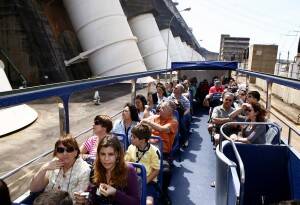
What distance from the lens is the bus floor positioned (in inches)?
186

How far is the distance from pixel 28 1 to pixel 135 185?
85.9ft

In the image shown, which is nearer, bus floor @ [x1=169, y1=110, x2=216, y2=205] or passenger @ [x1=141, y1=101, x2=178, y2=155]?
bus floor @ [x1=169, y1=110, x2=216, y2=205]

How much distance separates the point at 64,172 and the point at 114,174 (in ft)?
1.54

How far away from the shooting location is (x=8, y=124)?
12.0m

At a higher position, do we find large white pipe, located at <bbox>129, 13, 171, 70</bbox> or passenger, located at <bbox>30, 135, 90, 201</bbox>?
large white pipe, located at <bbox>129, 13, 171, 70</bbox>

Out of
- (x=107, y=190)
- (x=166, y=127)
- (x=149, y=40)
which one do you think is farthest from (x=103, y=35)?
(x=107, y=190)

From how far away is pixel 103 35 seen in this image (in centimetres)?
2888

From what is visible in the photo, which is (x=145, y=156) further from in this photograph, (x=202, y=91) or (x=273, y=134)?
(x=202, y=91)

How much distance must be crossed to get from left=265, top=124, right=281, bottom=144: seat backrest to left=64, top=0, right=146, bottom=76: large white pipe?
25.9 meters

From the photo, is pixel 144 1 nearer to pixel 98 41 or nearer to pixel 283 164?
pixel 98 41

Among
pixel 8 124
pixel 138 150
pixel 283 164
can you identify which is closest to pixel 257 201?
pixel 283 164

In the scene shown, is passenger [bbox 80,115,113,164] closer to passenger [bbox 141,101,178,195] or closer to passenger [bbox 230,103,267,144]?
passenger [bbox 141,101,178,195]

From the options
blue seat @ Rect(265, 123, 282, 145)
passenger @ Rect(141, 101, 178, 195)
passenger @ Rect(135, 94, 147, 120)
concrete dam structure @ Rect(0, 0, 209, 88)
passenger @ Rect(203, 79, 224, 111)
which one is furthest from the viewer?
concrete dam structure @ Rect(0, 0, 209, 88)

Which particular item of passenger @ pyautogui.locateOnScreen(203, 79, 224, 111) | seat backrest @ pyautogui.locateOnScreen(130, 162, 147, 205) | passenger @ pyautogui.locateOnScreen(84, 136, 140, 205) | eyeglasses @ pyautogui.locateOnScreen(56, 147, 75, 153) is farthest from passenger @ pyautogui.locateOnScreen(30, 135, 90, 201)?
passenger @ pyautogui.locateOnScreen(203, 79, 224, 111)
